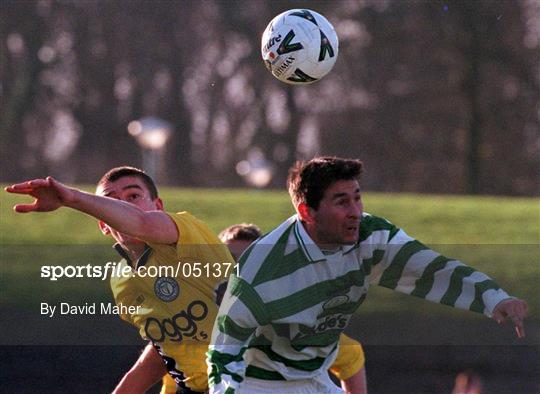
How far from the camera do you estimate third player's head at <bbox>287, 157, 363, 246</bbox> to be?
516 centimetres

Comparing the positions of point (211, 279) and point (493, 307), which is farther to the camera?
point (211, 279)

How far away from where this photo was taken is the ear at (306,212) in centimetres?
522

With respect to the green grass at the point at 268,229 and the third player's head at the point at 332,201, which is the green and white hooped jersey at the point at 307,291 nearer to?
the third player's head at the point at 332,201

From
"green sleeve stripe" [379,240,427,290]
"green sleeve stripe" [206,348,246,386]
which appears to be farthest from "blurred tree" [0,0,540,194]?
"green sleeve stripe" [206,348,246,386]

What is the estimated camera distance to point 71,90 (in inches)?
1310

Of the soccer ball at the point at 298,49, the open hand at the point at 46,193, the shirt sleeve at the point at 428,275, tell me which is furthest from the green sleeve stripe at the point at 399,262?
the soccer ball at the point at 298,49

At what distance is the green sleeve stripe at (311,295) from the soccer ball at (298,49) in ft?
7.22

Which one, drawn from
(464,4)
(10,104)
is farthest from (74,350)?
(464,4)

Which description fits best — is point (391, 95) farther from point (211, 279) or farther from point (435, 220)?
point (211, 279)

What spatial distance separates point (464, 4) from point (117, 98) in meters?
9.97

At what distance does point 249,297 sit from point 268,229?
36.0 feet

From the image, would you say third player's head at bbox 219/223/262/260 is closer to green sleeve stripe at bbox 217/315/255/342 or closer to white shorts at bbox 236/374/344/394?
white shorts at bbox 236/374/344/394

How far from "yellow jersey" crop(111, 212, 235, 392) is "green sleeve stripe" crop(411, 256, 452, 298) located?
1112 millimetres

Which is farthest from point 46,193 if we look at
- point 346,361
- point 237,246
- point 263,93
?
point 263,93
